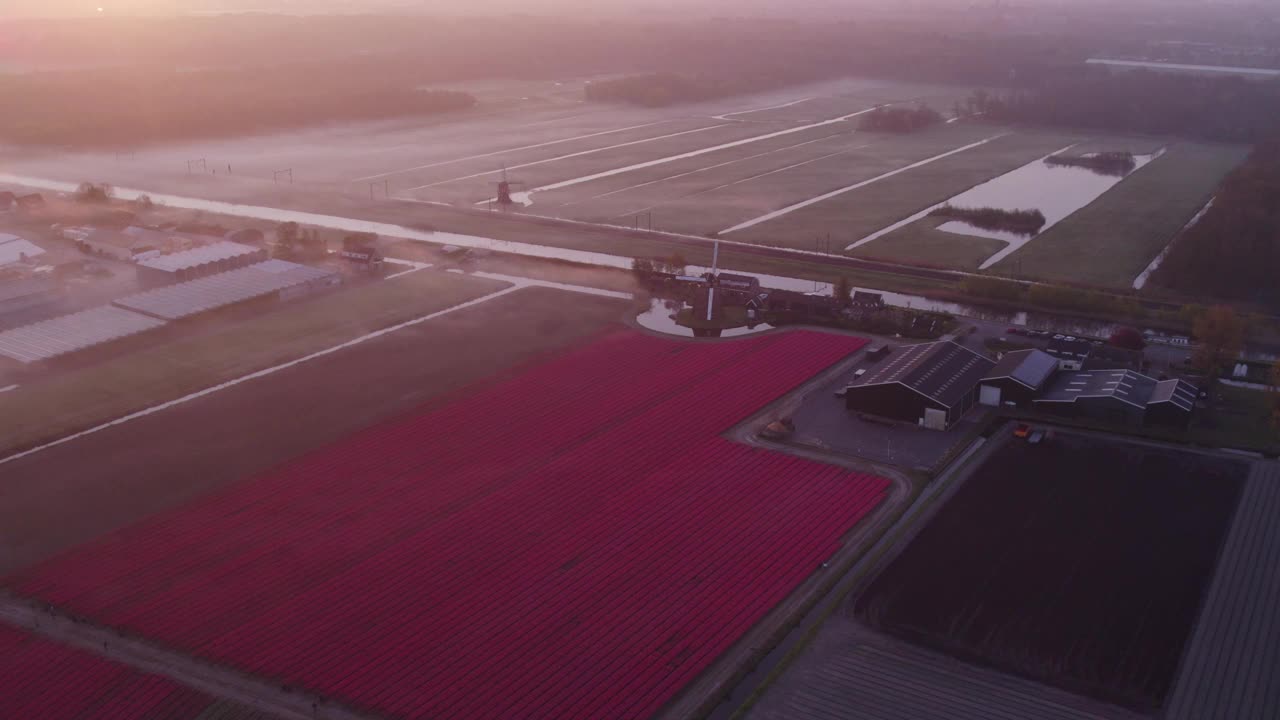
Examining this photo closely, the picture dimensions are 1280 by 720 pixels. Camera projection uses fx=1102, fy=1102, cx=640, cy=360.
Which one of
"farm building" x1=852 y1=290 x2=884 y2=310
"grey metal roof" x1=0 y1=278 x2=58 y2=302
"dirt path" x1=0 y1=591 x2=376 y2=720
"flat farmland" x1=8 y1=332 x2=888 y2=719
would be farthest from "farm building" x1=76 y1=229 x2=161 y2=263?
"farm building" x1=852 y1=290 x2=884 y2=310

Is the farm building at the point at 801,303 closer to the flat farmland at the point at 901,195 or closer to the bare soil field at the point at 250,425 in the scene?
the bare soil field at the point at 250,425

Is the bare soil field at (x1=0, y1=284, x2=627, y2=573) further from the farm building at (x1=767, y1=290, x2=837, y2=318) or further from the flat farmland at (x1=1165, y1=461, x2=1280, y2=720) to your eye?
the flat farmland at (x1=1165, y1=461, x2=1280, y2=720)

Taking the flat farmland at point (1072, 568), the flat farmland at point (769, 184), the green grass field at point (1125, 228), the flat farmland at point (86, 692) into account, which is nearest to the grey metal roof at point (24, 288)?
the flat farmland at point (86, 692)

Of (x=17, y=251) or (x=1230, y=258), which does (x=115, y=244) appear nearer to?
(x=17, y=251)

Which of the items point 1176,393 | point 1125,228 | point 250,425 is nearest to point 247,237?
point 250,425

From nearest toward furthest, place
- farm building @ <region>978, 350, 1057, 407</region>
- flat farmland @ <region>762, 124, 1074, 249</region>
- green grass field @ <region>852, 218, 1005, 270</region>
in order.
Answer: farm building @ <region>978, 350, 1057, 407</region> < green grass field @ <region>852, 218, 1005, 270</region> < flat farmland @ <region>762, 124, 1074, 249</region>

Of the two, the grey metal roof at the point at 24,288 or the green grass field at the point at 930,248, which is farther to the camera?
the green grass field at the point at 930,248
